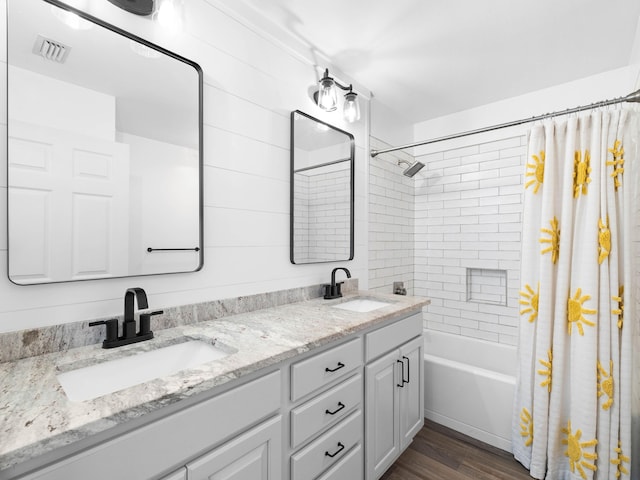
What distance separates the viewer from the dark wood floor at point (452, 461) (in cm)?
188

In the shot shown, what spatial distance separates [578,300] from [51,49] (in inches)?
105

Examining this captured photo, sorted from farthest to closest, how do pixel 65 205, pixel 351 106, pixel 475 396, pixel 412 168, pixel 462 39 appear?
pixel 412 168
pixel 475 396
pixel 351 106
pixel 462 39
pixel 65 205

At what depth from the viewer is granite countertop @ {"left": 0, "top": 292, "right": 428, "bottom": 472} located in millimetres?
653

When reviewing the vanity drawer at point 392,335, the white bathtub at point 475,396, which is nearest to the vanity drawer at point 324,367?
the vanity drawer at point 392,335

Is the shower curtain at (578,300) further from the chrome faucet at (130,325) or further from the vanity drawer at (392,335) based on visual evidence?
the chrome faucet at (130,325)

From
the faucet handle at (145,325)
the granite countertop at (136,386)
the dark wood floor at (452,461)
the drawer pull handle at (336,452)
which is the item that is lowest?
the dark wood floor at (452,461)

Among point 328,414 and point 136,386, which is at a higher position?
point 136,386

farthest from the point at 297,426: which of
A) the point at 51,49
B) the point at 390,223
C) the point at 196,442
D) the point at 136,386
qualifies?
the point at 390,223

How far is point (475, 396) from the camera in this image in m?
2.23

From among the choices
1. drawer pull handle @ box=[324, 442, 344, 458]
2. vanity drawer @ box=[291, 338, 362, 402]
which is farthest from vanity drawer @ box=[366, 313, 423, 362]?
drawer pull handle @ box=[324, 442, 344, 458]

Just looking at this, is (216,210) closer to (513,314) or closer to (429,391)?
(429,391)

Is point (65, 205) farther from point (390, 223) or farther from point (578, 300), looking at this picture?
point (578, 300)

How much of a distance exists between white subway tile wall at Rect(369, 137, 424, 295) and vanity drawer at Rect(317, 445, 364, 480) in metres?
1.30

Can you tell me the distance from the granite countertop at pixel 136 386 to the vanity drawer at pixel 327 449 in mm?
417
